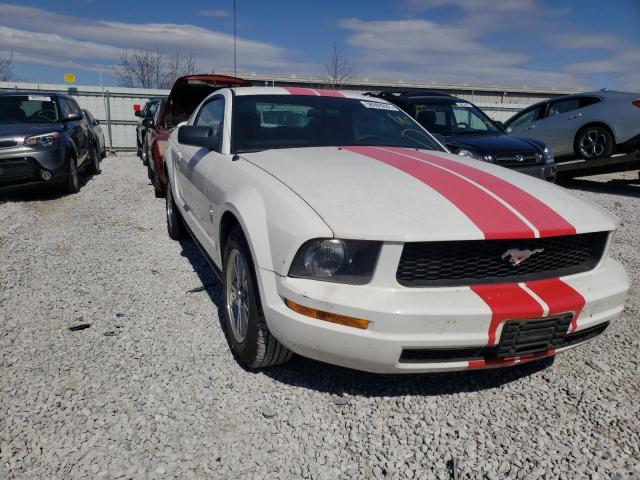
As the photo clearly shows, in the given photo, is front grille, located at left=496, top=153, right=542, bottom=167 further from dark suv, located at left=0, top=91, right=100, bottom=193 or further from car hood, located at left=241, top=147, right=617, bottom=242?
dark suv, located at left=0, top=91, right=100, bottom=193

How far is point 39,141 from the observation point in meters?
7.15

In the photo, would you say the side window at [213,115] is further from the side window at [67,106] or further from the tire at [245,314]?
the side window at [67,106]

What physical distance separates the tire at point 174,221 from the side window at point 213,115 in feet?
3.19

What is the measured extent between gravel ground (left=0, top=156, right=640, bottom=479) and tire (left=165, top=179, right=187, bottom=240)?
155 cm

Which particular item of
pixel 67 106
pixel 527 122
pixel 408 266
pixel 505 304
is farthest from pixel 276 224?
pixel 527 122

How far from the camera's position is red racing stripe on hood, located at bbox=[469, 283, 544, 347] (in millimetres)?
2031

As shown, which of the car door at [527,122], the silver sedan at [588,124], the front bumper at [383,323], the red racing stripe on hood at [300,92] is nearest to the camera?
the front bumper at [383,323]

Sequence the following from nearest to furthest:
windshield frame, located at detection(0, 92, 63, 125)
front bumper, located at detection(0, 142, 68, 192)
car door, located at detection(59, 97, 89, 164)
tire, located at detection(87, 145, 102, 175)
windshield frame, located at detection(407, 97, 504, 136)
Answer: front bumper, located at detection(0, 142, 68, 192)
windshield frame, located at detection(0, 92, 63, 125)
windshield frame, located at detection(407, 97, 504, 136)
car door, located at detection(59, 97, 89, 164)
tire, located at detection(87, 145, 102, 175)

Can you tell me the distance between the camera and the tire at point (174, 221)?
5.12 m

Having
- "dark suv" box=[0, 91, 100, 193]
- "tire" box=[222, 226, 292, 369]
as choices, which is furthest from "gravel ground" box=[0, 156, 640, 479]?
"dark suv" box=[0, 91, 100, 193]

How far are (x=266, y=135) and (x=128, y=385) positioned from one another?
1.79 m

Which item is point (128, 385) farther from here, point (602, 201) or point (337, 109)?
point (602, 201)

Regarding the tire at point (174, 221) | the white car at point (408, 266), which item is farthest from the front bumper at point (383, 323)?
the tire at point (174, 221)

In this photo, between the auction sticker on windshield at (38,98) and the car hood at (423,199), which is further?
the auction sticker on windshield at (38,98)
